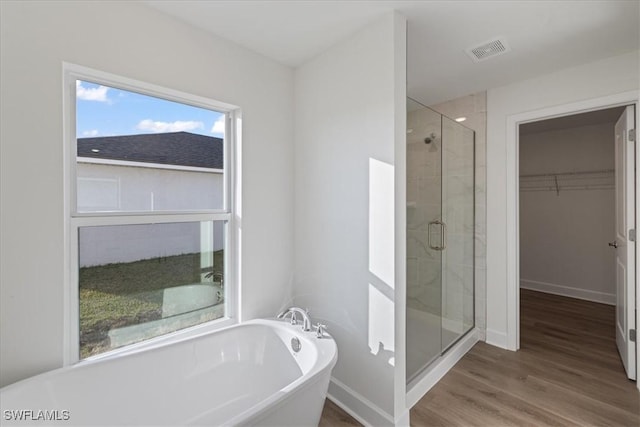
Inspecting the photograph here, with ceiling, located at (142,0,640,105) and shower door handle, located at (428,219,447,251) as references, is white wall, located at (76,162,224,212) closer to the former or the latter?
ceiling, located at (142,0,640,105)

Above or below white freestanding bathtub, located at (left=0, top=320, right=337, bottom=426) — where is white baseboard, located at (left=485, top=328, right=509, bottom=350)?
below

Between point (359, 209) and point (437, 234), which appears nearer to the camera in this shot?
point (359, 209)

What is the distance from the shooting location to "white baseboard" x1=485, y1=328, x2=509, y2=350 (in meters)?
2.77

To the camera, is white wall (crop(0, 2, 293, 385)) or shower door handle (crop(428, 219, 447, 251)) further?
shower door handle (crop(428, 219, 447, 251))

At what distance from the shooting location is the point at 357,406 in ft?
6.31

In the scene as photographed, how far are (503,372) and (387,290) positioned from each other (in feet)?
4.74

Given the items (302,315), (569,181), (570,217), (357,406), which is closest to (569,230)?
(570,217)

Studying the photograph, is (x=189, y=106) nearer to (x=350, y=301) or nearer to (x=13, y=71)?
(x=13, y=71)

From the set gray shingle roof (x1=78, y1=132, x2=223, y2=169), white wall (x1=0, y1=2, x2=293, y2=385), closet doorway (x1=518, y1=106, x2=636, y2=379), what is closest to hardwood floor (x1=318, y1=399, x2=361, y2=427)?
white wall (x1=0, y1=2, x2=293, y2=385)

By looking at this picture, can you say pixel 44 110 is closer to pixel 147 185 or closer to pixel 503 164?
pixel 147 185

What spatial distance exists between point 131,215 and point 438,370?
243cm

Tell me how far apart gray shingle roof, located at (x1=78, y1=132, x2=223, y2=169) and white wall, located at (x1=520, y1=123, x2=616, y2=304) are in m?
4.70

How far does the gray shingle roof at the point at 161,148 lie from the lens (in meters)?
1.69

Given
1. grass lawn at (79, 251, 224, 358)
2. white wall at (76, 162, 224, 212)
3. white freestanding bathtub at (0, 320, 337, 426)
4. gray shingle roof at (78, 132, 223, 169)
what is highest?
gray shingle roof at (78, 132, 223, 169)
